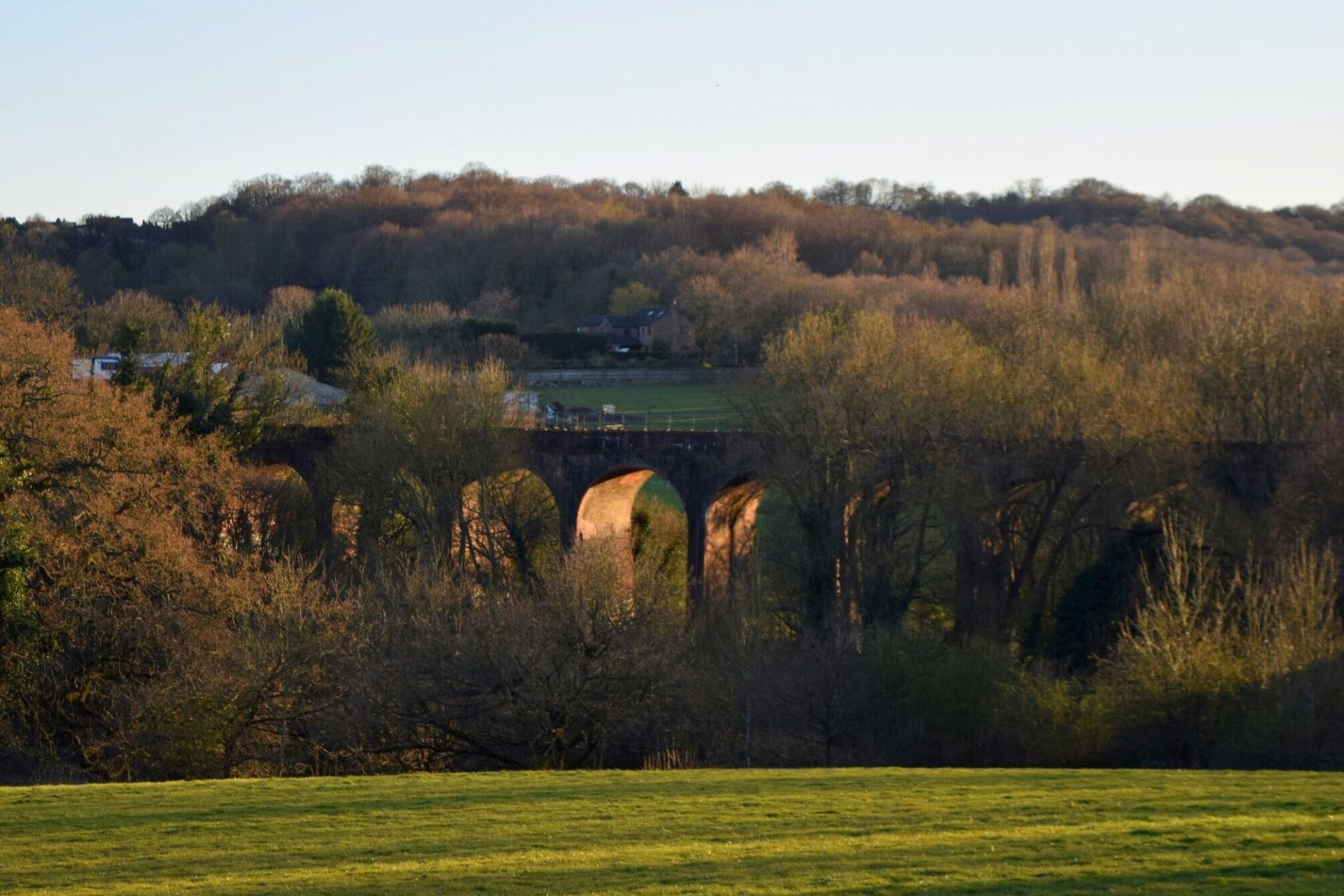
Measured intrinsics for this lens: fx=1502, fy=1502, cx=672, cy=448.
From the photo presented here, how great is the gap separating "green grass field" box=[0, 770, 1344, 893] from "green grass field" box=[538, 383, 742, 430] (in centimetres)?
2653

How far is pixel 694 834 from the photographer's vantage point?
11.8 m

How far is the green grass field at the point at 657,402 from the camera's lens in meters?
44.4

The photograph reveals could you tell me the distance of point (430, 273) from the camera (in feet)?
269

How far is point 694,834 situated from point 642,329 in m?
57.5

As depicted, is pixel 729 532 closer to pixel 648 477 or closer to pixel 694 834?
pixel 648 477

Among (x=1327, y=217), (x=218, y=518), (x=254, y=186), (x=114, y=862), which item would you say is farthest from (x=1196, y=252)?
(x=254, y=186)

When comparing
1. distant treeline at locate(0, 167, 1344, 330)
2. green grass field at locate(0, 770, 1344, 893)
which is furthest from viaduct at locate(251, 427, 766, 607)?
distant treeline at locate(0, 167, 1344, 330)

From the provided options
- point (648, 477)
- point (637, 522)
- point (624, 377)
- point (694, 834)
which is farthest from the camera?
point (624, 377)

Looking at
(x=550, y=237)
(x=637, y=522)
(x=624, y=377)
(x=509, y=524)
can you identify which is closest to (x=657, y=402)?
(x=624, y=377)

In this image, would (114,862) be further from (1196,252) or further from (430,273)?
(430,273)

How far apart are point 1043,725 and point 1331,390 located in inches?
516

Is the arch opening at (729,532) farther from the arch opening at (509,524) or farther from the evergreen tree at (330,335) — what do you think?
the evergreen tree at (330,335)

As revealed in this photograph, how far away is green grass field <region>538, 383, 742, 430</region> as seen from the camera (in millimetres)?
44406

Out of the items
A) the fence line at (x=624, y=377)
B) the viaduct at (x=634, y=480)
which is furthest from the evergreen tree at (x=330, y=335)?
the viaduct at (x=634, y=480)
